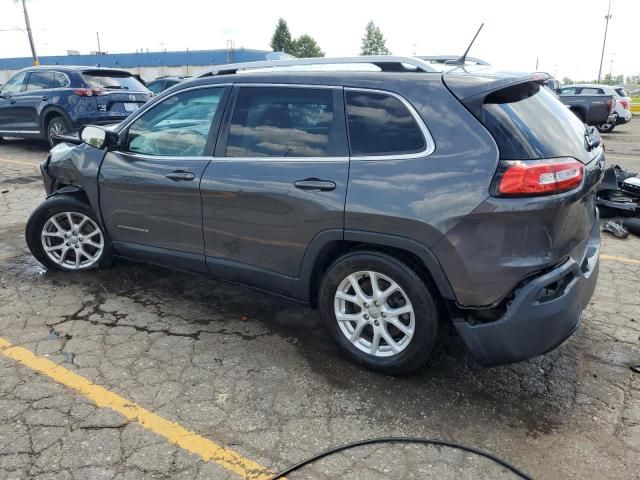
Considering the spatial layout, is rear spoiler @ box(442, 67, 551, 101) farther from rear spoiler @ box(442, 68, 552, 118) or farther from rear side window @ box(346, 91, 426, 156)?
rear side window @ box(346, 91, 426, 156)

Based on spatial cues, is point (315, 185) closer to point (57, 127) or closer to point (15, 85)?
point (57, 127)

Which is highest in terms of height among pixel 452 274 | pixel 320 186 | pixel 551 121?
pixel 551 121

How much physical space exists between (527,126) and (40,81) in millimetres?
10632

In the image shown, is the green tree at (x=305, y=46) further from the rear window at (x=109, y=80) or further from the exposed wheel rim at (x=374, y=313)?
the exposed wheel rim at (x=374, y=313)

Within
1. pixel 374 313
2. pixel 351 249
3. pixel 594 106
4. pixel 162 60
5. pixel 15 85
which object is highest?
pixel 162 60

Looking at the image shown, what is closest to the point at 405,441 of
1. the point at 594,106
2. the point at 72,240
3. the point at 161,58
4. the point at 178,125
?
the point at 178,125

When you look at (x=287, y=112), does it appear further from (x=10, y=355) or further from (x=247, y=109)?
(x=10, y=355)

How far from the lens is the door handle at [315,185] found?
292 centimetres

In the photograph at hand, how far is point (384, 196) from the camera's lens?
273cm

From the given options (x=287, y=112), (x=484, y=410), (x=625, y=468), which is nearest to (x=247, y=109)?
(x=287, y=112)

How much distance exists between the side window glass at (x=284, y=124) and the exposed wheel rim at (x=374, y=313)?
0.79 meters

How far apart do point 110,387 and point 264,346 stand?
38.1 inches

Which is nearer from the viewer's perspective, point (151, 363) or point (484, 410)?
point (484, 410)

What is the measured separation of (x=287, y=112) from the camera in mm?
3178
